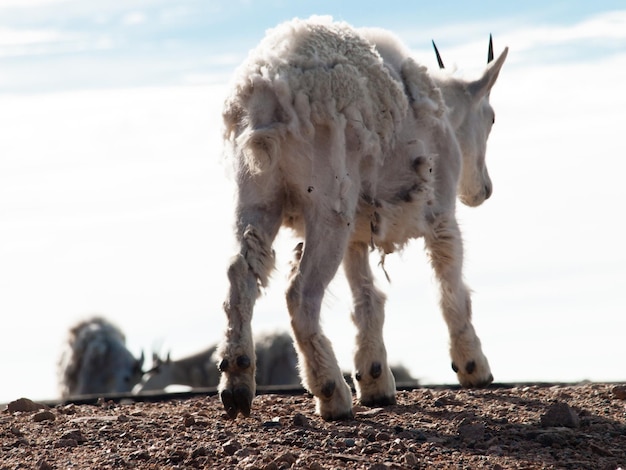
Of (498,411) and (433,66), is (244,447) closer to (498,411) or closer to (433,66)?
(498,411)

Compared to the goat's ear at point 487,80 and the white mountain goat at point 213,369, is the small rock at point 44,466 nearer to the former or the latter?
the goat's ear at point 487,80

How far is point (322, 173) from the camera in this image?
259 inches

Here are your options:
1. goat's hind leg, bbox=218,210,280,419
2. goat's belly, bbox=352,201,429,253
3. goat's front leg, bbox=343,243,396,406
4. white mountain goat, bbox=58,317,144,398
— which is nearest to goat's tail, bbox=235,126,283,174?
Result: goat's hind leg, bbox=218,210,280,419

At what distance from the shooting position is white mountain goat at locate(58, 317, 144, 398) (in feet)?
66.9

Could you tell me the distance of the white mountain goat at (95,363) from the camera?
2039 centimetres

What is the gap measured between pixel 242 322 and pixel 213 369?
17435 mm

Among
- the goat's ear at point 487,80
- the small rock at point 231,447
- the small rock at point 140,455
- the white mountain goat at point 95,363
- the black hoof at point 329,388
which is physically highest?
the goat's ear at point 487,80

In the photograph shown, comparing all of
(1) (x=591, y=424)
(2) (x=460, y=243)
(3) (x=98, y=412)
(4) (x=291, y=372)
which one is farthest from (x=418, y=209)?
(4) (x=291, y=372)

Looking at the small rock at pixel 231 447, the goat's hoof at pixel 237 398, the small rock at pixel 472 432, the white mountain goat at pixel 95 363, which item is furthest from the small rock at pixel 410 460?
the white mountain goat at pixel 95 363

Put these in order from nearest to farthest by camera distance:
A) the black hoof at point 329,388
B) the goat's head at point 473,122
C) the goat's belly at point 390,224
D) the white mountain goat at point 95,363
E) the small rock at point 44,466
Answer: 1. the small rock at point 44,466
2. the black hoof at point 329,388
3. the goat's belly at point 390,224
4. the goat's head at point 473,122
5. the white mountain goat at point 95,363

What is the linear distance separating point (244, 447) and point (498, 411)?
2.03 meters

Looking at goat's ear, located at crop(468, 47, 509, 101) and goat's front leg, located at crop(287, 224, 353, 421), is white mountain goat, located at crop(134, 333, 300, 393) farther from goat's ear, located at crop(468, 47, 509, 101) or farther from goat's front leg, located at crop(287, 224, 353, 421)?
goat's front leg, located at crop(287, 224, 353, 421)

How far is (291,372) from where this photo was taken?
72.4 feet

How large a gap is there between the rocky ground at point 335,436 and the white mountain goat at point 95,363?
516 inches
